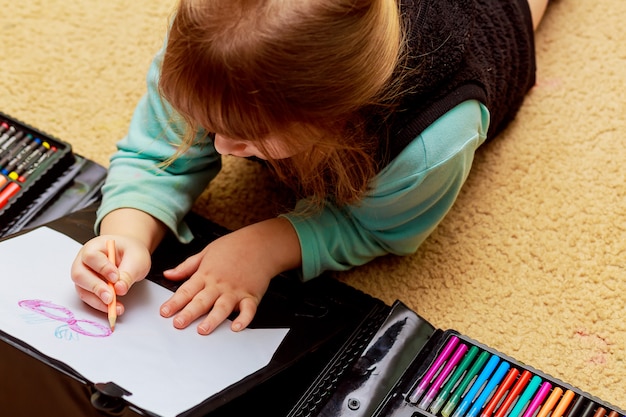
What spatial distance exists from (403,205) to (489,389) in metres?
0.17

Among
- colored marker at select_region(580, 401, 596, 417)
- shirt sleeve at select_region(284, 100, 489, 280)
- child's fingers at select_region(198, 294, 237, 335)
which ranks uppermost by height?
shirt sleeve at select_region(284, 100, 489, 280)

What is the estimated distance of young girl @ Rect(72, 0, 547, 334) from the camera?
0.49 m

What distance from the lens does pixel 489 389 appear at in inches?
22.0

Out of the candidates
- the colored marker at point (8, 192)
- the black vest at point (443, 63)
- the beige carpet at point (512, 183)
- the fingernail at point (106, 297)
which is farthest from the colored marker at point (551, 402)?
the colored marker at point (8, 192)

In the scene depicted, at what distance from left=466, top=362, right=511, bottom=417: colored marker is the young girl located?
0.51ft

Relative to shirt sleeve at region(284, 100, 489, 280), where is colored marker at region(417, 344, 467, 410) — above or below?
below

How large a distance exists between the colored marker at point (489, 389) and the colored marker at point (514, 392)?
0.4 inches

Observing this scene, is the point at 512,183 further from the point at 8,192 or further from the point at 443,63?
the point at 8,192

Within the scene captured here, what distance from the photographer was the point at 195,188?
72 cm

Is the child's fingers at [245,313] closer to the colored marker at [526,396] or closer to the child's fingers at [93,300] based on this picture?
the child's fingers at [93,300]

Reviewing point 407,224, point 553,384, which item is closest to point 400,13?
point 407,224

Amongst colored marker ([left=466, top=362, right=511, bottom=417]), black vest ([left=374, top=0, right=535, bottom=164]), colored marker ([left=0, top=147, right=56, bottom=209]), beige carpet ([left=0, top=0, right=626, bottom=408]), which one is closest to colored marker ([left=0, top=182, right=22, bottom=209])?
colored marker ([left=0, top=147, right=56, bottom=209])

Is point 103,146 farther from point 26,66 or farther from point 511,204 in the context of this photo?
point 511,204

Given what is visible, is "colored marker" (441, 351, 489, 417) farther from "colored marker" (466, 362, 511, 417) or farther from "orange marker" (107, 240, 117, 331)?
"orange marker" (107, 240, 117, 331)
